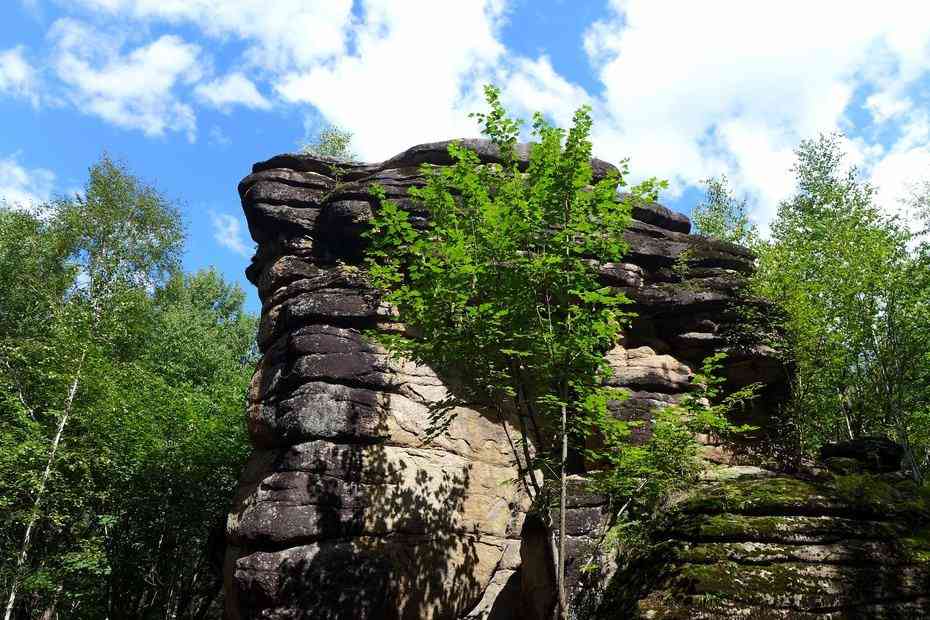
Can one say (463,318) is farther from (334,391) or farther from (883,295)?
(883,295)

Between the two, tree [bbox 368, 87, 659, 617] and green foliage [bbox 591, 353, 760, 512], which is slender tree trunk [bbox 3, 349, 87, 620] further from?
green foliage [bbox 591, 353, 760, 512]

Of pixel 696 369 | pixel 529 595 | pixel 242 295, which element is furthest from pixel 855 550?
pixel 242 295

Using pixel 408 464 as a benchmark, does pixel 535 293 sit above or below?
above

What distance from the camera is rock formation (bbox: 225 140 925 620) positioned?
767cm

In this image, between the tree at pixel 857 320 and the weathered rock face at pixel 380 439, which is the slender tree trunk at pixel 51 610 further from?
the tree at pixel 857 320

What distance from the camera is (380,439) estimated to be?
14.1m

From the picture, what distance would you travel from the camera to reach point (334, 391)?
14148 mm

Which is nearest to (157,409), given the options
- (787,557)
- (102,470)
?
(102,470)

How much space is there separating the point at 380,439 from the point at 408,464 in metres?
0.89

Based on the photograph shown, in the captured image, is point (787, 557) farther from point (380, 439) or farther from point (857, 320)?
point (857, 320)

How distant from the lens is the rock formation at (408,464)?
7668 millimetres

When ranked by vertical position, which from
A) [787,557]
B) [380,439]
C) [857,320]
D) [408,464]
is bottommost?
[787,557]

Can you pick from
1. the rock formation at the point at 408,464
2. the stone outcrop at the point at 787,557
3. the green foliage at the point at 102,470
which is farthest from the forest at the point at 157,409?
the stone outcrop at the point at 787,557

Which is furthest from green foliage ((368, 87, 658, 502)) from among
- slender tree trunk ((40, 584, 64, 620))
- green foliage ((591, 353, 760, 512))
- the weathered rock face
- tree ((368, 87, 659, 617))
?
slender tree trunk ((40, 584, 64, 620))
